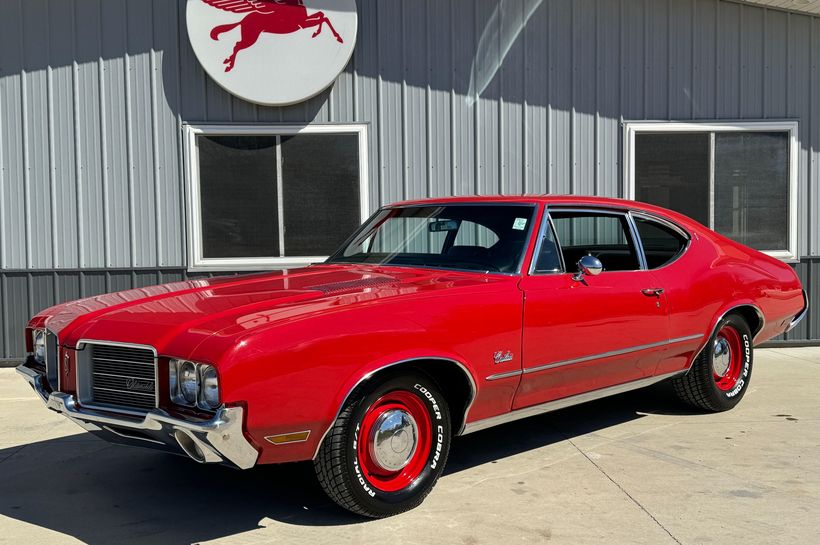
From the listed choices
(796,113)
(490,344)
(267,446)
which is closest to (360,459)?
(267,446)

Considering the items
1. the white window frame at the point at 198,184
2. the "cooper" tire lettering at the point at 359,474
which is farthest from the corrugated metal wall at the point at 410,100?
the "cooper" tire lettering at the point at 359,474

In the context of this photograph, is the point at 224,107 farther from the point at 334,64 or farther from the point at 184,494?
the point at 184,494

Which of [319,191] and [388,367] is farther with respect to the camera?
[319,191]

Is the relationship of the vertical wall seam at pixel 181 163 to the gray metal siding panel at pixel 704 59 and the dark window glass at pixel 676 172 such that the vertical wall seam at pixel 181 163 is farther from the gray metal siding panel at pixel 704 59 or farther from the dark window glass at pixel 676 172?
the gray metal siding panel at pixel 704 59

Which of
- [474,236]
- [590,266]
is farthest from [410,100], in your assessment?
[590,266]

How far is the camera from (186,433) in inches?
129

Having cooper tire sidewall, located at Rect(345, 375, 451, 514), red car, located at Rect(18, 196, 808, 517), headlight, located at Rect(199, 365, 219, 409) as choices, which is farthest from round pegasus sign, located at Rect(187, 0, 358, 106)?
headlight, located at Rect(199, 365, 219, 409)

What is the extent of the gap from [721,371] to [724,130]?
411 centimetres

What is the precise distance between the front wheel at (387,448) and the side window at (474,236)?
1128 mm

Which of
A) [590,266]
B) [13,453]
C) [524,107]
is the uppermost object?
[524,107]

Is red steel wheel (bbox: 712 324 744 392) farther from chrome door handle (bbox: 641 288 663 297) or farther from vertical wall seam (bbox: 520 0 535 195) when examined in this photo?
vertical wall seam (bbox: 520 0 535 195)

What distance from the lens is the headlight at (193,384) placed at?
10.9ft

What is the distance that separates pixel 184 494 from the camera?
4.38 m

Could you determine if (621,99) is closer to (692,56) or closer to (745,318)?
(692,56)
